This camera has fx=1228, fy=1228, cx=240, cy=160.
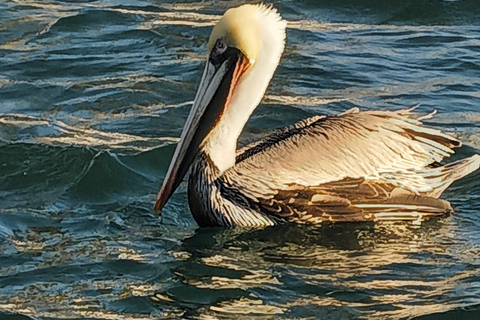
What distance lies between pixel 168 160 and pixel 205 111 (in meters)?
Result: 1.11

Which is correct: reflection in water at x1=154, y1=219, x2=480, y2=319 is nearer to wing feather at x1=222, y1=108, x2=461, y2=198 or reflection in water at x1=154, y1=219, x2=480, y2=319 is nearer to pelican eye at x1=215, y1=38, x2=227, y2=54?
wing feather at x1=222, y1=108, x2=461, y2=198

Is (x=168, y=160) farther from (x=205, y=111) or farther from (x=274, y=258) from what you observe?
(x=274, y=258)

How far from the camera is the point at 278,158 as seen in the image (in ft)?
20.2

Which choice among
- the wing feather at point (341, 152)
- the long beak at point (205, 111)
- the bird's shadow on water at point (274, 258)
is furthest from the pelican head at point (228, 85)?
the bird's shadow on water at point (274, 258)

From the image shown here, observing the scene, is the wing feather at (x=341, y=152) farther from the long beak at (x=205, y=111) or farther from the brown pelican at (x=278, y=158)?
the long beak at (x=205, y=111)

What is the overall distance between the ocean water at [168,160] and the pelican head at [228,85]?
0.39 metres

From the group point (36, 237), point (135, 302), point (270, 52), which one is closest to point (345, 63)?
point (270, 52)

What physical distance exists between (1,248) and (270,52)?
1.69 m

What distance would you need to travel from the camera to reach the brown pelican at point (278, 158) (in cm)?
614

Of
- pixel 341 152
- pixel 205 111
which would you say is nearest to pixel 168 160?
pixel 205 111

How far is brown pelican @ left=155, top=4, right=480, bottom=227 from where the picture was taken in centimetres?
614

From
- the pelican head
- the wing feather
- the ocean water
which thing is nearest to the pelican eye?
the pelican head

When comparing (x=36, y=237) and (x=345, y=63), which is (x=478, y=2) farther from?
(x=36, y=237)

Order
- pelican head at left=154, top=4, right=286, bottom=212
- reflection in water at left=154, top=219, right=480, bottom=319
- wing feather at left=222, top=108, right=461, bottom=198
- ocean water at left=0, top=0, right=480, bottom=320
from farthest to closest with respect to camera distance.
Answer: pelican head at left=154, top=4, right=286, bottom=212
wing feather at left=222, top=108, right=461, bottom=198
ocean water at left=0, top=0, right=480, bottom=320
reflection in water at left=154, top=219, right=480, bottom=319
